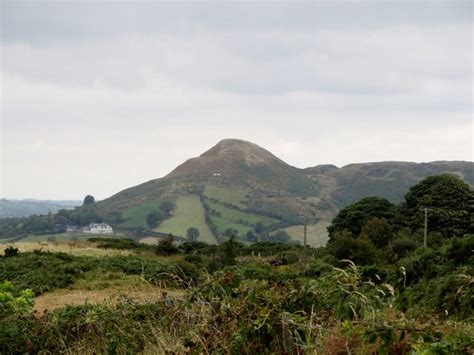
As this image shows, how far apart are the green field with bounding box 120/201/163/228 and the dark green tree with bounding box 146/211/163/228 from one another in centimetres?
143

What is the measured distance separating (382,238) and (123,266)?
1782 centimetres

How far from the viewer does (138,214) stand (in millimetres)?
Answer: 141625

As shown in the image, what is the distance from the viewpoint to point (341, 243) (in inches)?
1148

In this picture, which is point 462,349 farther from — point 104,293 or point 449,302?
point 104,293

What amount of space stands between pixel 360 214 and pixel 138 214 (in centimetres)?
10434

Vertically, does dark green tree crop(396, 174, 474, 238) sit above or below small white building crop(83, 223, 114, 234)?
above

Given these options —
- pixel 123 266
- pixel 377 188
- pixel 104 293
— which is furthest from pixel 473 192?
pixel 377 188

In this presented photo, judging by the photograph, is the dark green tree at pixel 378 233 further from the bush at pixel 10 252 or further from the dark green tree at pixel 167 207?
the dark green tree at pixel 167 207

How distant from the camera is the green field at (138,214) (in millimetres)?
130750

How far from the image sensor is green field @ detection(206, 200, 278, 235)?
4838 inches

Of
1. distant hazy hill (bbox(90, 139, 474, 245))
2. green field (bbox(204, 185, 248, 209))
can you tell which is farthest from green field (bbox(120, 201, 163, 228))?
green field (bbox(204, 185, 248, 209))

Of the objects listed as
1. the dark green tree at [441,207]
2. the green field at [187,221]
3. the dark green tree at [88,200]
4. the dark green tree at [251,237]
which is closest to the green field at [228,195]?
the green field at [187,221]

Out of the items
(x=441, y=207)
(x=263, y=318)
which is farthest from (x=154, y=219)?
(x=263, y=318)

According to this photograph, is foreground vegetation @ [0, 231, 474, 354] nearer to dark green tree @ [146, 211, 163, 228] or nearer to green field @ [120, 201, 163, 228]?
dark green tree @ [146, 211, 163, 228]
